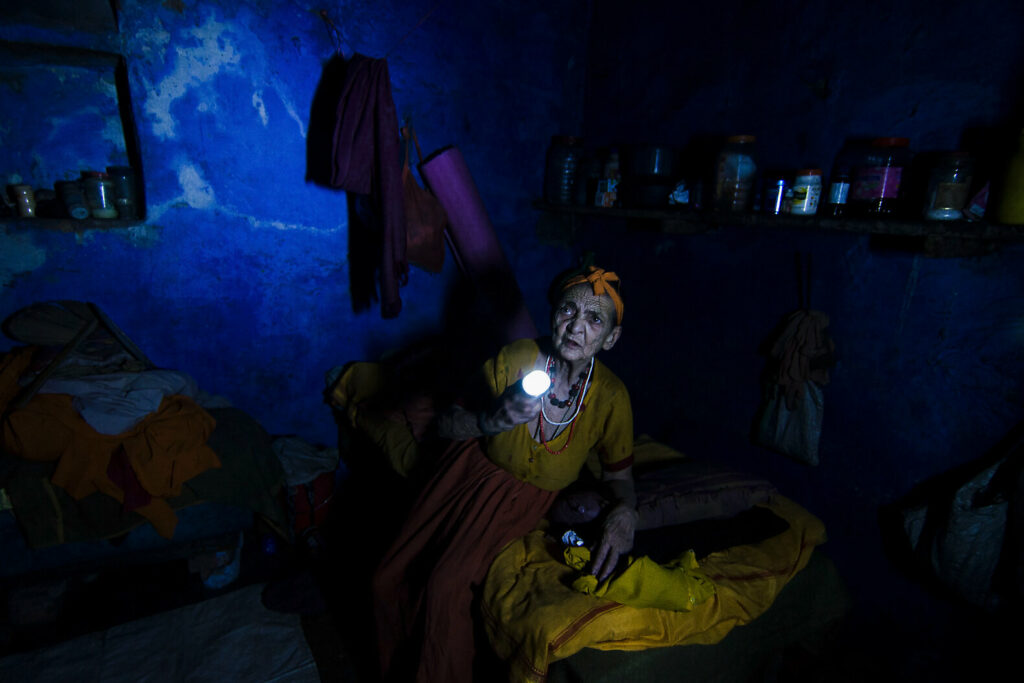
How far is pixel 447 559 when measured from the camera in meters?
2.02

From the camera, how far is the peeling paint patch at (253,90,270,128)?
2924 mm

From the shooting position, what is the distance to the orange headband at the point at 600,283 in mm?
2000

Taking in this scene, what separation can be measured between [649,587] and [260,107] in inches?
119

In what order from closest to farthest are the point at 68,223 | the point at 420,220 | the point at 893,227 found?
1. the point at 893,227
2. the point at 68,223
3. the point at 420,220

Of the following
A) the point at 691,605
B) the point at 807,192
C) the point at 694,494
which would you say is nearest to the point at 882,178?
the point at 807,192

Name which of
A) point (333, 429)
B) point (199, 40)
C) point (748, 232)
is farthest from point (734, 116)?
point (333, 429)

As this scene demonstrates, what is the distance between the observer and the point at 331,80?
308 centimetres

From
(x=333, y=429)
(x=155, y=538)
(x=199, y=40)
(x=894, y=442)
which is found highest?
(x=199, y=40)

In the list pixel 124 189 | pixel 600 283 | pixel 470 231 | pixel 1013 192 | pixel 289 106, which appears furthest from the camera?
pixel 470 231

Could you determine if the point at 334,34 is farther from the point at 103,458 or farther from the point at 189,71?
the point at 103,458

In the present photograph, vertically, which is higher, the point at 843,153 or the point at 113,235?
the point at 843,153

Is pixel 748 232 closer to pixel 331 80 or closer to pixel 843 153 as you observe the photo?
pixel 843 153

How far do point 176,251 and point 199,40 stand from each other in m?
1.10

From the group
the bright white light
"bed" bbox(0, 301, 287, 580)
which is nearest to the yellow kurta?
the bright white light
